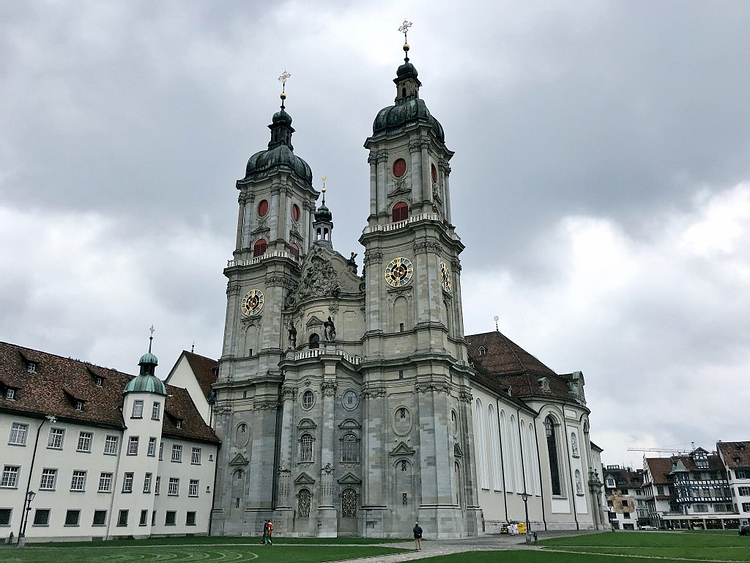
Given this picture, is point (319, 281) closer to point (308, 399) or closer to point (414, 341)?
point (308, 399)

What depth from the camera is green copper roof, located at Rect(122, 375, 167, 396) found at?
45.3 meters

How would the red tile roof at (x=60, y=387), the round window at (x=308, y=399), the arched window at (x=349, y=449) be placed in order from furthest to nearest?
the round window at (x=308, y=399) < the arched window at (x=349, y=449) < the red tile roof at (x=60, y=387)

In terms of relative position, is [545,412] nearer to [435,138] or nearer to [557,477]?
[557,477]

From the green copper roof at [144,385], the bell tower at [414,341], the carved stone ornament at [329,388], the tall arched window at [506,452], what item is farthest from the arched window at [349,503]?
the tall arched window at [506,452]

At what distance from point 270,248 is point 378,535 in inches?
1086

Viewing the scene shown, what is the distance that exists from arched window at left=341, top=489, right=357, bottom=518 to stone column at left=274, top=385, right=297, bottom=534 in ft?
12.2

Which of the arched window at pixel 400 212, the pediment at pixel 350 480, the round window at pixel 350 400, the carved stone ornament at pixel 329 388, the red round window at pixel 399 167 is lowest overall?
the pediment at pixel 350 480

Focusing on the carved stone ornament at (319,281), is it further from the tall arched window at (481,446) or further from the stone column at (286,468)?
the tall arched window at (481,446)

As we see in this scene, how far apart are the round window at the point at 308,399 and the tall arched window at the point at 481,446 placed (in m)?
13.7

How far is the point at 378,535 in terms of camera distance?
4381 cm

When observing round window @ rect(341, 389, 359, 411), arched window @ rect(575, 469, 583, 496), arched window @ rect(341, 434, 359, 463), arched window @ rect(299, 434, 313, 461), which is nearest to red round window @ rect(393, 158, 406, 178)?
round window @ rect(341, 389, 359, 411)

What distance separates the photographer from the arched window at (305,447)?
158 feet

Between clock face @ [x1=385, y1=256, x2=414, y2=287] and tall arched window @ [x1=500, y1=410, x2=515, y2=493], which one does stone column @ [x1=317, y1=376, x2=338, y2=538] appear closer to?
clock face @ [x1=385, y1=256, x2=414, y2=287]

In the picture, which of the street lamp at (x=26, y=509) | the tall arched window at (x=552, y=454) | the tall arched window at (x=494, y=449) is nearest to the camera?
the street lamp at (x=26, y=509)
